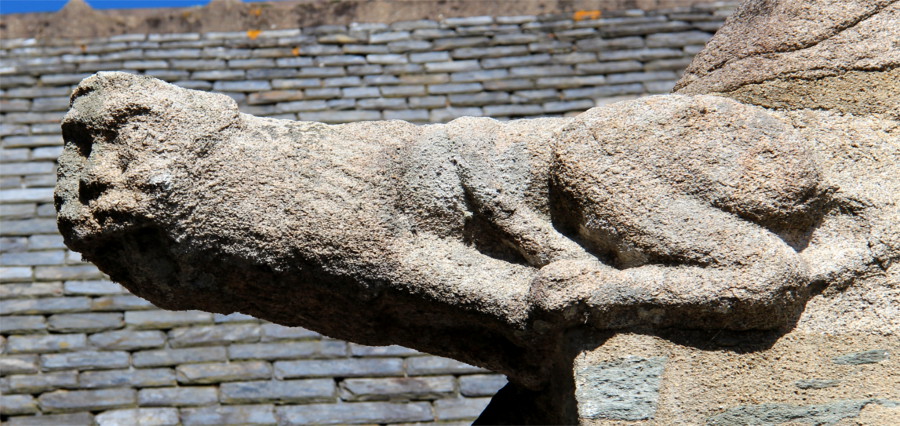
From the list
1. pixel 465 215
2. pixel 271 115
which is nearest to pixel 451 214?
pixel 465 215

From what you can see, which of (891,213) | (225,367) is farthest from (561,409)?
(225,367)

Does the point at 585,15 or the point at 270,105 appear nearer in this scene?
the point at 270,105

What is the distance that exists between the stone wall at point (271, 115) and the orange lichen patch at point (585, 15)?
0.02 m

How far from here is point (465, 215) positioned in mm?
1911

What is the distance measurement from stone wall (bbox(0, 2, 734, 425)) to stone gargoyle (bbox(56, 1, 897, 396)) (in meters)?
2.47

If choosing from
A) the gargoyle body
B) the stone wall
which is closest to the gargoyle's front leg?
the gargoyle body

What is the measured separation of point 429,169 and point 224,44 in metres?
4.49

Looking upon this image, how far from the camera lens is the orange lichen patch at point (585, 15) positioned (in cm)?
625

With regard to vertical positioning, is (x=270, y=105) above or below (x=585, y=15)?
below

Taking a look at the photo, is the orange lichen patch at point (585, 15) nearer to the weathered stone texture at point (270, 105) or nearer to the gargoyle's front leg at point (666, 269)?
the weathered stone texture at point (270, 105)

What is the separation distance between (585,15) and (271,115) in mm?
1749

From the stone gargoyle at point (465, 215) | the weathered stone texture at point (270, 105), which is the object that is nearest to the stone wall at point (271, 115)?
the weathered stone texture at point (270, 105)

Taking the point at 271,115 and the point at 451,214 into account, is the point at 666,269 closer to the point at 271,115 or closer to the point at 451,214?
the point at 451,214

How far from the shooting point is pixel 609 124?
190cm
